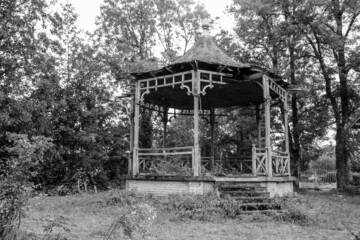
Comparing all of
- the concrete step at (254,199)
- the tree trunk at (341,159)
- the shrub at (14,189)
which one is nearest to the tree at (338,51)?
the tree trunk at (341,159)

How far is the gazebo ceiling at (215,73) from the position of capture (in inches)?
508

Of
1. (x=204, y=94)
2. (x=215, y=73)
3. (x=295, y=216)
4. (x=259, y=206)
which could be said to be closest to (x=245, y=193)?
(x=259, y=206)

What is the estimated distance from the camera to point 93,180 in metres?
21.1

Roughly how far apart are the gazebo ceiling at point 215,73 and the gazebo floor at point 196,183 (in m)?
3.39

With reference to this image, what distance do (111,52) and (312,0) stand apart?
1423cm

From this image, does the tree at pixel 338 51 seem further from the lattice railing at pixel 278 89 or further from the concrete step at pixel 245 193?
the concrete step at pixel 245 193

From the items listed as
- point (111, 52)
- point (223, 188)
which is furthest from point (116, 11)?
point (223, 188)

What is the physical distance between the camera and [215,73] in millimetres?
12867

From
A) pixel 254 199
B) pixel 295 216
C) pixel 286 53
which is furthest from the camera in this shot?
pixel 286 53

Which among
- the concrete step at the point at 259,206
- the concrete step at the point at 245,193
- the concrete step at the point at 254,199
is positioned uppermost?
the concrete step at the point at 245,193

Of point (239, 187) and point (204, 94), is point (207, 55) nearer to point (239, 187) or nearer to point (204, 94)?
point (204, 94)

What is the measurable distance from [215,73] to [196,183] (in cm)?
390

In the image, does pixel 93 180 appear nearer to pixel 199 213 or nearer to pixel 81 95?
pixel 81 95

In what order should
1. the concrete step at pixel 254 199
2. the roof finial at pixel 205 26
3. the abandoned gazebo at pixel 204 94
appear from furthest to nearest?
1. the roof finial at pixel 205 26
2. the abandoned gazebo at pixel 204 94
3. the concrete step at pixel 254 199
